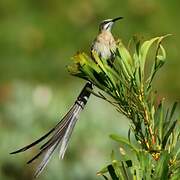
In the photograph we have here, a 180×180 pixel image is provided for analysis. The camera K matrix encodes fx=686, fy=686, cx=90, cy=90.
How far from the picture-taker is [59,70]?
5734mm

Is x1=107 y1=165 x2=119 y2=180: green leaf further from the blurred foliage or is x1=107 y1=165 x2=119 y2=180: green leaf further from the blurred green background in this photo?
the blurred green background

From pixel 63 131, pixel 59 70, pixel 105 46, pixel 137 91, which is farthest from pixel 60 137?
pixel 59 70

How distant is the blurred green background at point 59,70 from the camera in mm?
3004

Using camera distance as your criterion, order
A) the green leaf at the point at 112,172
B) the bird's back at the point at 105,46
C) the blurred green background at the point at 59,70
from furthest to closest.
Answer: the blurred green background at the point at 59,70
the bird's back at the point at 105,46
the green leaf at the point at 112,172

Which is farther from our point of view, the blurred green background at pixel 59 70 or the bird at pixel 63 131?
the blurred green background at pixel 59 70

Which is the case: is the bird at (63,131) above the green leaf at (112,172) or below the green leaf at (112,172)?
above

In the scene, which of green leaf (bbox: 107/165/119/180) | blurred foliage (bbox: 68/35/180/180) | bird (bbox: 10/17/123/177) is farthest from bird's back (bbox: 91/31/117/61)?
green leaf (bbox: 107/165/119/180)

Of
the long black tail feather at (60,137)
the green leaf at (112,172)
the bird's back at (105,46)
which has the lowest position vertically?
the green leaf at (112,172)

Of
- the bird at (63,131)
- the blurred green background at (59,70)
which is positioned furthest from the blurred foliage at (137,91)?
the blurred green background at (59,70)

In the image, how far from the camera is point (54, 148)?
1003 millimetres

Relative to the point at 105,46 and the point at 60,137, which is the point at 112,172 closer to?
the point at 60,137

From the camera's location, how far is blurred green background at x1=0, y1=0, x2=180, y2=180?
3004mm

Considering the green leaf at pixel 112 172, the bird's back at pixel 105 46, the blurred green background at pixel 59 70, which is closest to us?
the green leaf at pixel 112 172

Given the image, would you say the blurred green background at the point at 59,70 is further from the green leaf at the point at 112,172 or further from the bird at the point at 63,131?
the green leaf at the point at 112,172
